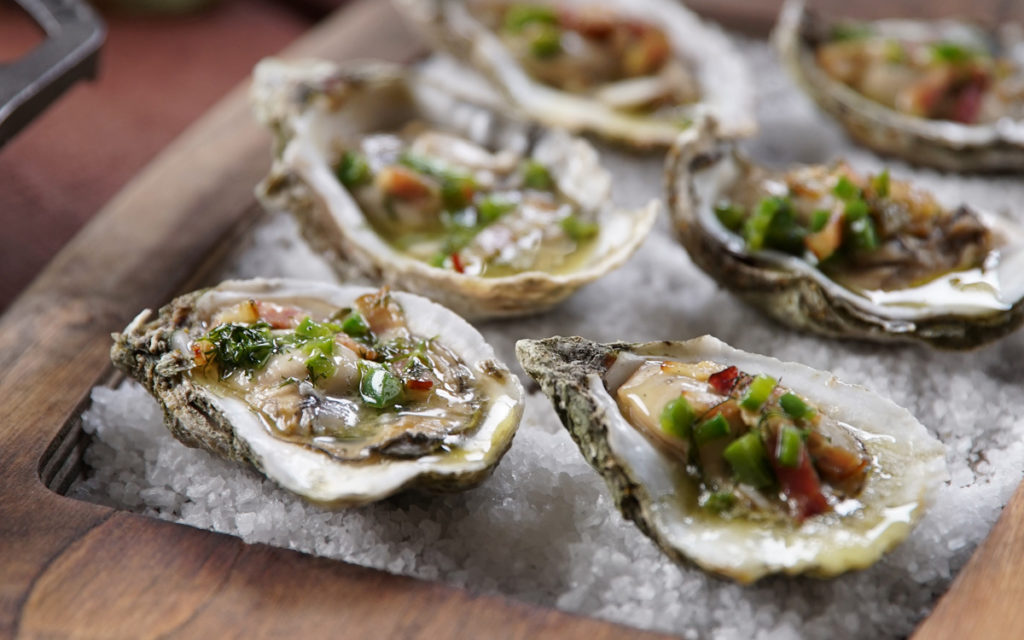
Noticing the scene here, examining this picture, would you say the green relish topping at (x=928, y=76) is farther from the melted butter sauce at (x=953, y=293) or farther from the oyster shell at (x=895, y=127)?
the melted butter sauce at (x=953, y=293)

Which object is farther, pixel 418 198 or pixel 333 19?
pixel 333 19

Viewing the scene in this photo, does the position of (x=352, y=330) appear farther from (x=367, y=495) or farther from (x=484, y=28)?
(x=484, y=28)

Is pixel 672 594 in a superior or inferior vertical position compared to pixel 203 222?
inferior

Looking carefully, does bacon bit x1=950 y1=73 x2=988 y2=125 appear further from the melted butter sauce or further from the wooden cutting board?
the wooden cutting board

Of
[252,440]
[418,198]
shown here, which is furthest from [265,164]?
[252,440]

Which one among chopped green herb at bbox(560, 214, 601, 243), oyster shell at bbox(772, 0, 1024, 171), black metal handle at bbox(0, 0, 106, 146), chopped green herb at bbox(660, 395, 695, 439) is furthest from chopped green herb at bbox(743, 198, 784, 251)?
black metal handle at bbox(0, 0, 106, 146)
